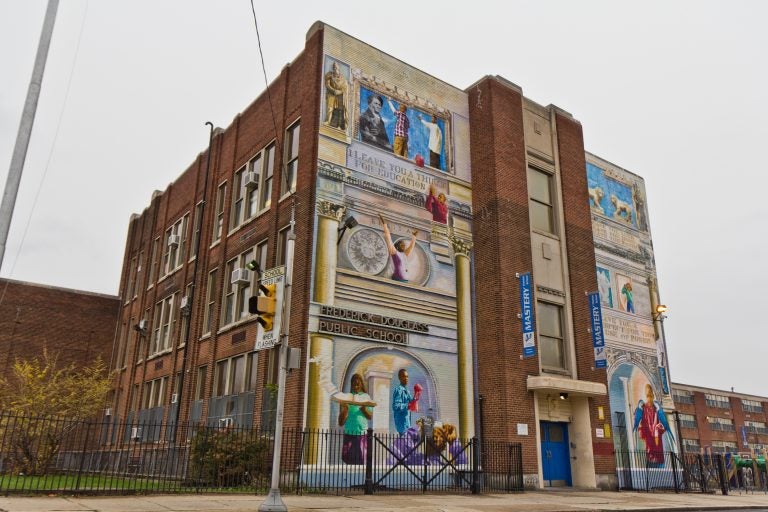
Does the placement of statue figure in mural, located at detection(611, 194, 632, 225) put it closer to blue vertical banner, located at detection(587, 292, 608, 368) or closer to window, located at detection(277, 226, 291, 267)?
blue vertical banner, located at detection(587, 292, 608, 368)

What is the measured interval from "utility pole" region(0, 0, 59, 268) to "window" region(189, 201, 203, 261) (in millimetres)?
19297

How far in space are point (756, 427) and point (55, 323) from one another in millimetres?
92444

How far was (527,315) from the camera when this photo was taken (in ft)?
75.5

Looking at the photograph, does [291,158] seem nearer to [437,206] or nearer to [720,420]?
[437,206]

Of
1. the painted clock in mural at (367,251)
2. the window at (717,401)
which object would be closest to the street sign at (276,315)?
the painted clock in mural at (367,251)

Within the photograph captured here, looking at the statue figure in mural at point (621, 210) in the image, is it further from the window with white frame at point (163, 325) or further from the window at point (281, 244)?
the window with white frame at point (163, 325)

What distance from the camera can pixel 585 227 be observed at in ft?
90.5

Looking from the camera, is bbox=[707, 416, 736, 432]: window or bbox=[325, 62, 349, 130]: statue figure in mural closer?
bbox=[325, 62, 349, 130]: statue figure in mural

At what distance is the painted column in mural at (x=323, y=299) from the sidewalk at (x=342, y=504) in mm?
3711

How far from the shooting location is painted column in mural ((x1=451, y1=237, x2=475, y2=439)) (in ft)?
72.8

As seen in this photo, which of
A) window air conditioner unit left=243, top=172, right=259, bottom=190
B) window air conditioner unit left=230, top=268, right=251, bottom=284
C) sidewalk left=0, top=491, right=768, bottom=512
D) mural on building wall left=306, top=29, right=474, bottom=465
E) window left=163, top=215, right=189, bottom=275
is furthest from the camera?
window left=163, top=215, right=189, bottom=275

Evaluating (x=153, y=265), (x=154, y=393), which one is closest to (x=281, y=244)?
(x=154, y=393)

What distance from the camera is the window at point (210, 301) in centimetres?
2683

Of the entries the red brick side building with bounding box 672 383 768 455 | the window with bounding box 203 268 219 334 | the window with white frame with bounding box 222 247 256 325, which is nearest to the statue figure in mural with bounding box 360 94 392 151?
the window with white frame with bounding box 222 247 256 325
